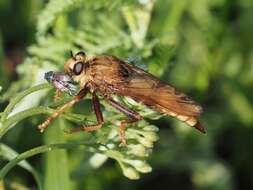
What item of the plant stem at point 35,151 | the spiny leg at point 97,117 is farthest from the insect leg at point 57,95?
the plant stem at point 35,151

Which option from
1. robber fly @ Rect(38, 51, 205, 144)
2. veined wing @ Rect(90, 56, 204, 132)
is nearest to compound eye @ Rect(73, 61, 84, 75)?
robber fly @ Rect(38, 51, 205, 144)

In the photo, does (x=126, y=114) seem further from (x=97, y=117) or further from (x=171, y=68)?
(x=171, y=68)

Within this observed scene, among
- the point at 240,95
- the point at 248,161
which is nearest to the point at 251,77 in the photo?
the point at 240,95

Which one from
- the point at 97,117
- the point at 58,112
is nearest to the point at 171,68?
the point at 97,117

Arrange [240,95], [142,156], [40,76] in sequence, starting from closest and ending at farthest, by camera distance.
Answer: [142,156], [40,76], [240,95]

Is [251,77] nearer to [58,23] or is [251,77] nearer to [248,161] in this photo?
[248,161]

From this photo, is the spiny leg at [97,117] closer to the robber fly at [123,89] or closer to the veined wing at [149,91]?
the robber fly at [123,89]

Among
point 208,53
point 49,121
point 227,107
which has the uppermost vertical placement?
point 49,121
